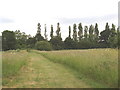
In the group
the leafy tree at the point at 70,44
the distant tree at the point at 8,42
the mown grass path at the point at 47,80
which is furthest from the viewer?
the leafy tree at the point at 70,44

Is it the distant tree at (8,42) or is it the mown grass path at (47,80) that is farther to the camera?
the distant tree at (8,42)

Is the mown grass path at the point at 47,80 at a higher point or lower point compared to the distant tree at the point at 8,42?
lower

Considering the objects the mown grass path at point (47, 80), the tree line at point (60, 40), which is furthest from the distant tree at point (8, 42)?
the mown grass path at point (47, 80)

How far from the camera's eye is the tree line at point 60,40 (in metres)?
70.9

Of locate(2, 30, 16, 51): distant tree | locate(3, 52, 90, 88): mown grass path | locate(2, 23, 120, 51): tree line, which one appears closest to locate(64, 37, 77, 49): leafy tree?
locate(2, 23, 120, 51): tree line

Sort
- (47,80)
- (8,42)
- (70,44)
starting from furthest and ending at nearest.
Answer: (70,44), (8,42), (47,80)

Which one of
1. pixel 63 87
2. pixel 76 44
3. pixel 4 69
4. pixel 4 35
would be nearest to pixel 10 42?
pixel 4 35

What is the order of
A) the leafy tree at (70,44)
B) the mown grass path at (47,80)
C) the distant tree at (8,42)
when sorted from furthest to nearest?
the leafy tree at (70,44), the distant tree at (8,42), the mown grass path at (47,80)

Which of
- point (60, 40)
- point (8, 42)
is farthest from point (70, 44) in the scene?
point (8, 42)

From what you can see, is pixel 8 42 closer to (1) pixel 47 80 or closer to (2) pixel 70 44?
(2) pixel 70 44

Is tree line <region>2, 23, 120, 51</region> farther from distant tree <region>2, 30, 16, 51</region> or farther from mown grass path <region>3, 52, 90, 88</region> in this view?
mown grass path <region>3, 52, 90, 88</region>

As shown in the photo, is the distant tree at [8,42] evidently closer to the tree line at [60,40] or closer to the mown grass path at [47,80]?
the tree line at [60,40]

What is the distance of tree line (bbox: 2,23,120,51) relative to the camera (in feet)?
233

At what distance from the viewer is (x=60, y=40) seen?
3258 inches
